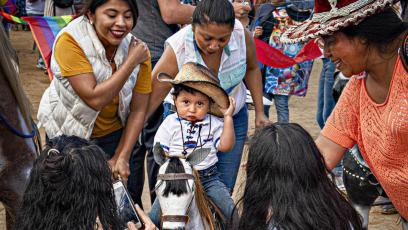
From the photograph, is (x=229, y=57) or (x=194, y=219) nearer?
(x=194, y=219)

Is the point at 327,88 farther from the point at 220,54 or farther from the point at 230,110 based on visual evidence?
the point at 230,110

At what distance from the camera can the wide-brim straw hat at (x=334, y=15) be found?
2869 millimetres

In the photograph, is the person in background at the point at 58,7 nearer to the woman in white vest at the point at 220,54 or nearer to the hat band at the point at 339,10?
the woman in white vest at the point at 220,54

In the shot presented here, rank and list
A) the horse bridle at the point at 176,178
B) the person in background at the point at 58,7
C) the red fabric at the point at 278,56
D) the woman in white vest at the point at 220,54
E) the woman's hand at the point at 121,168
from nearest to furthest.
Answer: the horse bridle at the point at 176,178
the woman's hand at the point at 121,168
the woman in white vest at the point at 220,54
the red fabric at the point at 278,56
the person in background at the point at 58,7

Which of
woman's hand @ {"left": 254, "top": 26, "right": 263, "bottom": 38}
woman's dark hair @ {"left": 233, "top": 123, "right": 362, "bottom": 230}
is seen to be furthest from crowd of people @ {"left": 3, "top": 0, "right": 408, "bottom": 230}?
woman's hand @ {"left": 254, "top": 26, "right": 263, "bottom": 38}

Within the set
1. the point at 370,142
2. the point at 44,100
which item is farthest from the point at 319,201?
the point at 44,100

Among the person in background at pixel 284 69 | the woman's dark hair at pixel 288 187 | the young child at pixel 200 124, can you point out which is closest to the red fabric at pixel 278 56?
the person in background at pixel 284 69

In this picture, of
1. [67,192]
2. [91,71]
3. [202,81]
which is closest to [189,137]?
[202,81]

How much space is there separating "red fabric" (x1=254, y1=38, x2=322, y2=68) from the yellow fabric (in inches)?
110

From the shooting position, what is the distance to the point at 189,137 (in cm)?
→ 391

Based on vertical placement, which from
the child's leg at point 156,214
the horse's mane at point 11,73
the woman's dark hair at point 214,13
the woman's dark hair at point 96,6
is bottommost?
the child's leg at point 156,214

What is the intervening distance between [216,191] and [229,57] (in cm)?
87

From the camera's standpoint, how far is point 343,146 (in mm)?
3373

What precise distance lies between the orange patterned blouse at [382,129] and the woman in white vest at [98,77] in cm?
115
